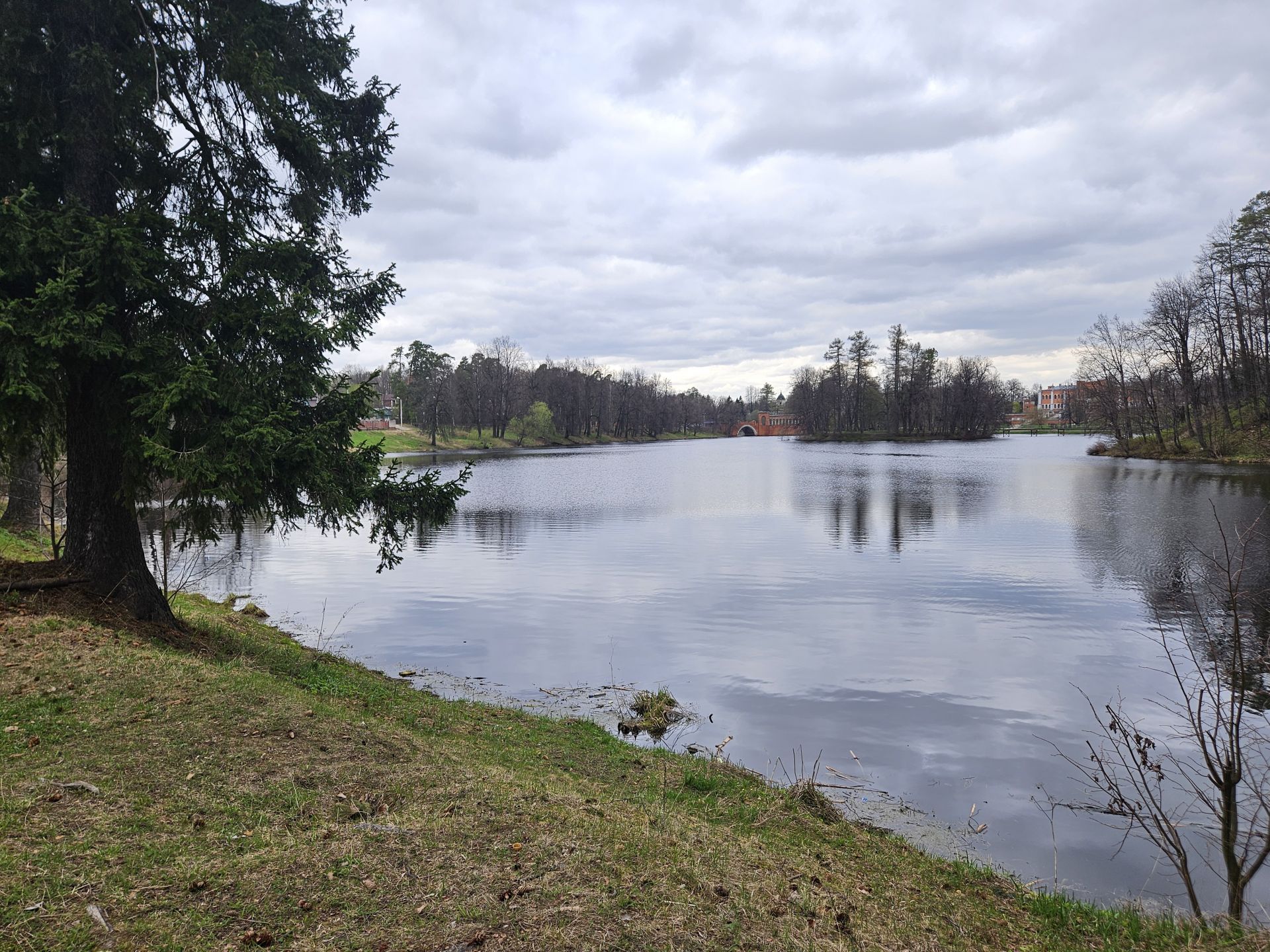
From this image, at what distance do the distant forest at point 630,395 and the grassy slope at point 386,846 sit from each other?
272ft

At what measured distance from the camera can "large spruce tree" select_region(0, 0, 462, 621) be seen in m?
7.38

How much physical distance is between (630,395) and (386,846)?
131m

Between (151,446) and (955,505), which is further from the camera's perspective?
(955,505)

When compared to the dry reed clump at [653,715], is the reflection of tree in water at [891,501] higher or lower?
higher

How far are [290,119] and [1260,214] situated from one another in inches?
2562

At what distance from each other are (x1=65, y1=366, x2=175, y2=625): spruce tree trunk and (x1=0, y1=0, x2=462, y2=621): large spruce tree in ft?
→ 0.08

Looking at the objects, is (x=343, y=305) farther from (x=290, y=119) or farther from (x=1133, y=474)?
(x=1133, y=474)

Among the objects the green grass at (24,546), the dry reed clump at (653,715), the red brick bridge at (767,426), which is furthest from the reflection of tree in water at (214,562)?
the red brick bridge at (767,426)

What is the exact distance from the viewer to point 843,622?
14.6 metres

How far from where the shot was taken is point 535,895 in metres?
4.05

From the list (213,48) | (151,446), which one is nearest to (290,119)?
(213,48)

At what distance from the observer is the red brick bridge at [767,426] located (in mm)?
174613

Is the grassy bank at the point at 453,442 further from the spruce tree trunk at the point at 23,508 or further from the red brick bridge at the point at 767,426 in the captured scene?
the red brick bridge at the point at 767,426

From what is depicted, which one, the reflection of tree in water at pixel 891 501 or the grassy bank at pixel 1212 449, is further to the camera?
the grassy bank at pixel 1212 449
